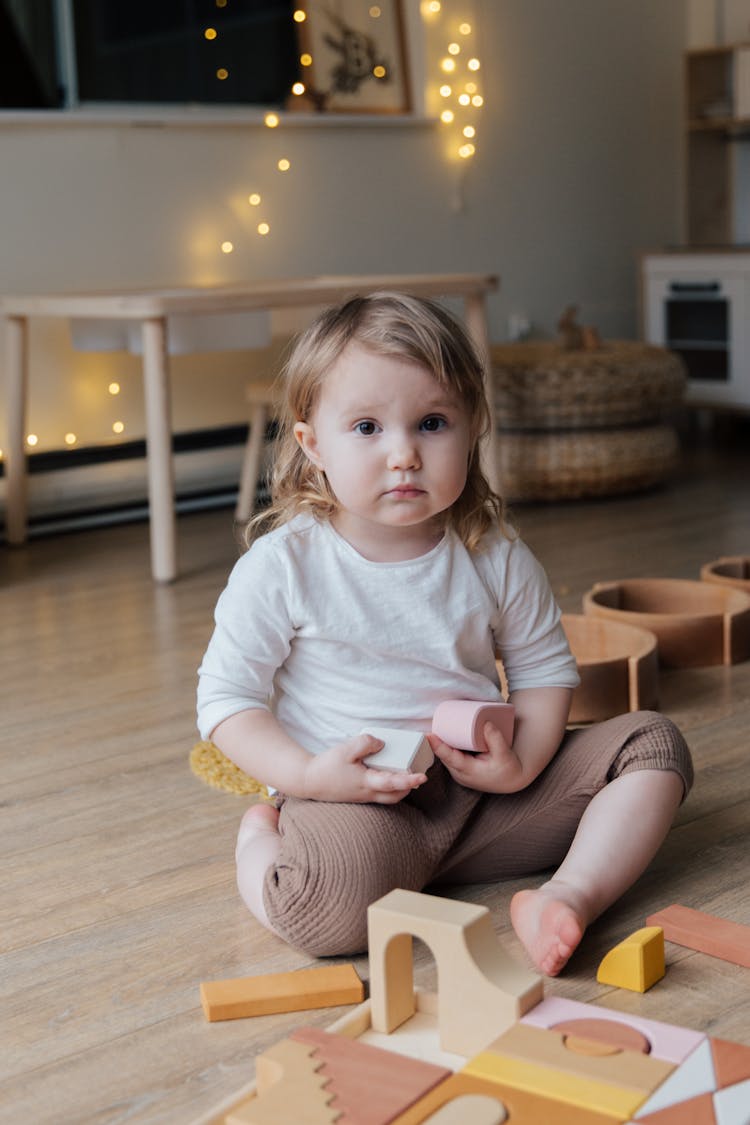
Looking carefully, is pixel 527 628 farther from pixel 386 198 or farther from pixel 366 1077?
pixel 386 198

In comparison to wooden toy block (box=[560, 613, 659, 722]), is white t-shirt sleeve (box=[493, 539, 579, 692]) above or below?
above

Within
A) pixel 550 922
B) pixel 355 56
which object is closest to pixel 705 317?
pixel 355 56

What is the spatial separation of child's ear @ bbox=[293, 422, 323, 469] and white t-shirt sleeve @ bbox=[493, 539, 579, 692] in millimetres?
174

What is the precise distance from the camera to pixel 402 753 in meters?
1.01

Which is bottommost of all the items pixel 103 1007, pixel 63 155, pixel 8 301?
pixel 103 1007

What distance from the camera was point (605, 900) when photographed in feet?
3.32

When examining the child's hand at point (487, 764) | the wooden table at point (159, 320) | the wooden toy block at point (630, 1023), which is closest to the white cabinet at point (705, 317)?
the wooden table at point (159, 320)

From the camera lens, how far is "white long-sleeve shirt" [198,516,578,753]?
108cm

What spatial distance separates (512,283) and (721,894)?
273 cm

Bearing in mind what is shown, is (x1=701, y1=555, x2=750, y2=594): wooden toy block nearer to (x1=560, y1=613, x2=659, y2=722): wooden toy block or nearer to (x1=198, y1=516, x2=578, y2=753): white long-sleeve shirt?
(x1=560, y1=613, x2=659, y2=722): wooden toy block

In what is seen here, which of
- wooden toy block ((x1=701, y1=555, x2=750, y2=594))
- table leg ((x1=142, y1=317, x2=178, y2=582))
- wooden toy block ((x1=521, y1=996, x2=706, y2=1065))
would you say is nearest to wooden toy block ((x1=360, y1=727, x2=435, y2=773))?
wooden toy block ((x1=521, y1=996, x2=706, y2=1065))

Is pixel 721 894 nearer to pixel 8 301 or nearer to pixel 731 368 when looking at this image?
pixel 8 301

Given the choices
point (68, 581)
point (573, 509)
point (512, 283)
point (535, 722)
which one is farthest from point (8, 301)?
point (535, 722)

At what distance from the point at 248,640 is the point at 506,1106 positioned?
444 millimetres
